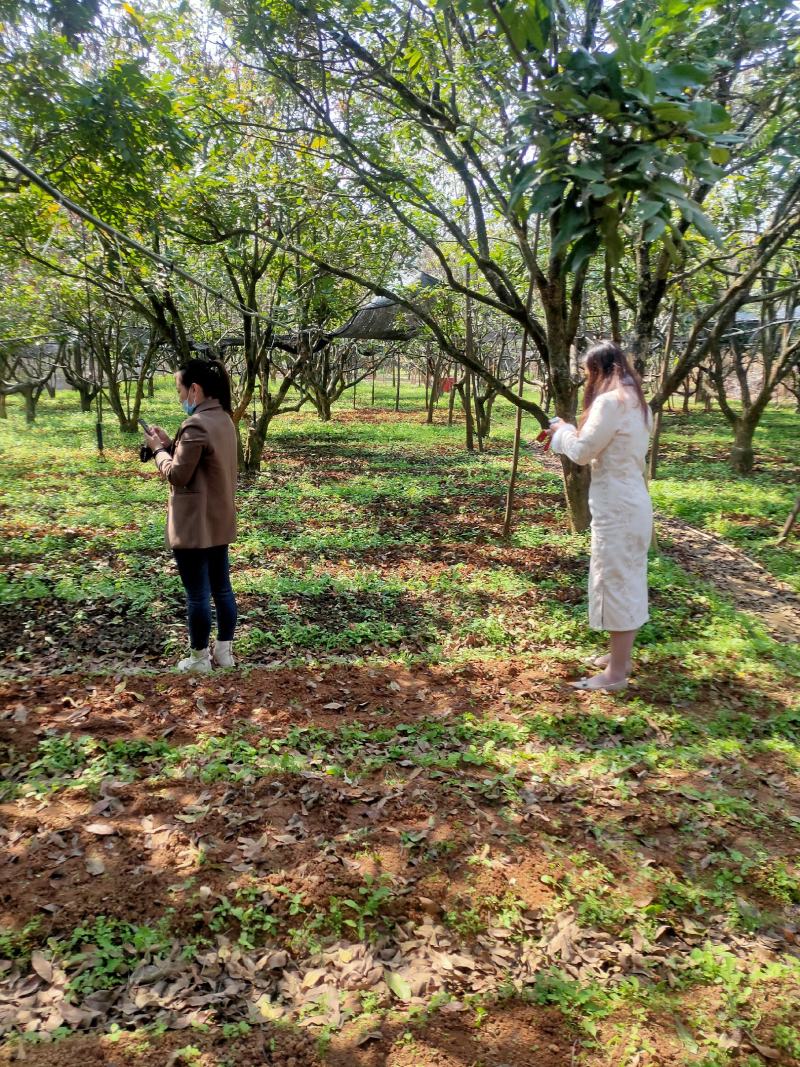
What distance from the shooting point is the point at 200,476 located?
3910mm

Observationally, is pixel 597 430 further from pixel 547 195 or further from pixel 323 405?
pixel 323 405

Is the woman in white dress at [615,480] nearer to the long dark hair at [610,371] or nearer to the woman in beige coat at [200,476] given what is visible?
the long dark hair at [610,371]

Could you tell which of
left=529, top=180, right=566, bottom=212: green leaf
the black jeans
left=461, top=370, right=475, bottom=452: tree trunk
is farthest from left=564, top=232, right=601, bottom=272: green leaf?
left=461, top=370, right=475, bottom=452: tree trunk

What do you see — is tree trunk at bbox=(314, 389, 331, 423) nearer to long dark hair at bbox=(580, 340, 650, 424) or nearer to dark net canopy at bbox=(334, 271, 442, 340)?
dark net canopy at bbox=(334, 271, 442, 340)

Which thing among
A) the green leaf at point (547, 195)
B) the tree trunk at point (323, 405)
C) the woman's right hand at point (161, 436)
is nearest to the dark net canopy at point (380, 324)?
the tree trunk at point (323, 405)

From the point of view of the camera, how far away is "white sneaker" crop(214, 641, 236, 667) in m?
4.52

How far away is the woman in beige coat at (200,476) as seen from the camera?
3.84 meters

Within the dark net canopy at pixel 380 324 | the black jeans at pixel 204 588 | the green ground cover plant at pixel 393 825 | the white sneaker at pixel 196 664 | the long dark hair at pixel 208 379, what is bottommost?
the green ground cover plant at pixel 393 825

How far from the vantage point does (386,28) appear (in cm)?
561

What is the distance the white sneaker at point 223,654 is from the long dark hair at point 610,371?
2.76 metres

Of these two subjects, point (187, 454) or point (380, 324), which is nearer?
point (187, 454)

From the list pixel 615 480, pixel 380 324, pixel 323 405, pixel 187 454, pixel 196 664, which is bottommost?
pixel 196 664

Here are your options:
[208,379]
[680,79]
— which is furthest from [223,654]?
[680,79]

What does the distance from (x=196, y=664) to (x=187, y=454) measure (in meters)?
1.49
